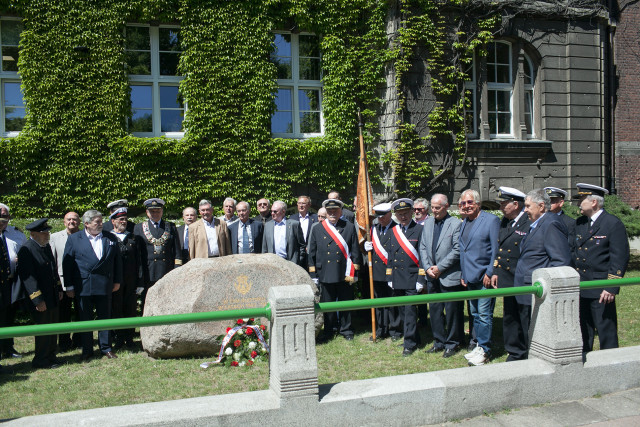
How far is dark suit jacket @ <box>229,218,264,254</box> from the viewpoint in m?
9.08

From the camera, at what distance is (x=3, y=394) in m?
5.86

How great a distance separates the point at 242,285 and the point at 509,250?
3.36 meters

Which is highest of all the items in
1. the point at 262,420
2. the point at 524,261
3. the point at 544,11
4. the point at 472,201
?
the point at 544,11

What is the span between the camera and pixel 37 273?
6.88 m

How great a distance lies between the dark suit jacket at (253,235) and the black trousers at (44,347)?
295 cm

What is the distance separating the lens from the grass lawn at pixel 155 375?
5.66 metres

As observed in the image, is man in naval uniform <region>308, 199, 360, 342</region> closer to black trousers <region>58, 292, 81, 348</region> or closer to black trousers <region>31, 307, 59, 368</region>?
black trousers <region>58, 292, 81, 348</region>

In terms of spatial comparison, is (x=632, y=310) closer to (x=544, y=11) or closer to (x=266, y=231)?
(x=266, y=231)

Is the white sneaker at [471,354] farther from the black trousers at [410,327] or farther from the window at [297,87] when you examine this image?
the window at [297,87]

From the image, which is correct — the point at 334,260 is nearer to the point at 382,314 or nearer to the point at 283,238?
the point at 382,314

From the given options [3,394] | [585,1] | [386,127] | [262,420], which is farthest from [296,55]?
[262,420]

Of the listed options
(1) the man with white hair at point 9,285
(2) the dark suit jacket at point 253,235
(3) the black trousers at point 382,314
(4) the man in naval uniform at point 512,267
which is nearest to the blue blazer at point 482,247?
(4) the man in naval uniform at point 512,267

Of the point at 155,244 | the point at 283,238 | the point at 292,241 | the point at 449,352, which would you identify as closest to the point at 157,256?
the point at 155,244

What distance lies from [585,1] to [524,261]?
12.9 meters
